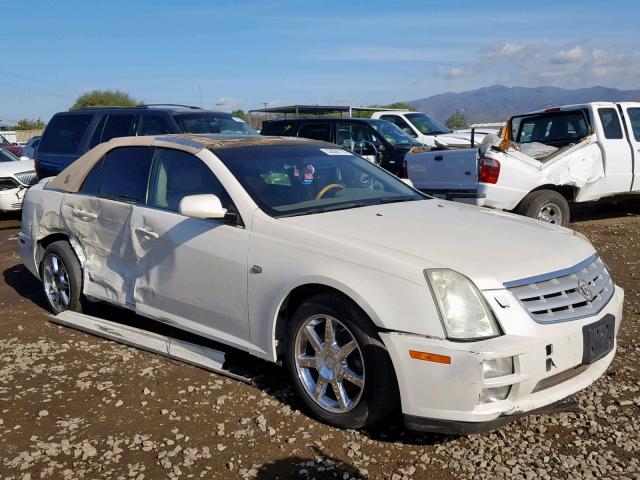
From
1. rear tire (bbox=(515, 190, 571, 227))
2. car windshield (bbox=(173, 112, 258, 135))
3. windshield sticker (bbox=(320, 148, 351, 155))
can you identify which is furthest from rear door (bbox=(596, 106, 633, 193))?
windshield sticker (bbox=(320, 148, 351, 155))

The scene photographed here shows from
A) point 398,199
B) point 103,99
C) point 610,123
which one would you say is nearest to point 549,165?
point 610,123

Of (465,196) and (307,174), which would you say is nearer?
(307,174)

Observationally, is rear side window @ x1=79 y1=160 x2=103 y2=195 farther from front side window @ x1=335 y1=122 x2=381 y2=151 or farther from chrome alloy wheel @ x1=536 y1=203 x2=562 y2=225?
front side window @ x1=335 y1=122 x2=381 y2=151

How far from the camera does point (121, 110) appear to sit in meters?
9.61

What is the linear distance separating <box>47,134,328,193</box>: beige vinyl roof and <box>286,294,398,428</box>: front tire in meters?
1.57

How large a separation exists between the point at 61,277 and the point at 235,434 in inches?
111

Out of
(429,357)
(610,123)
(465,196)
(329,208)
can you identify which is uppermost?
(610,123)

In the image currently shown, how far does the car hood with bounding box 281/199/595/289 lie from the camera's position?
321 cm

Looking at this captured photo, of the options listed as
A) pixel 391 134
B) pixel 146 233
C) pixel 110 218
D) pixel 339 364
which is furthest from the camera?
pixel 391 134

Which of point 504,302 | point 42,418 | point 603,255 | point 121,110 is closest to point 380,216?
point 504,302

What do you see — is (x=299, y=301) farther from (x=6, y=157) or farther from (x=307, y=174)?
(x=6, y=157)

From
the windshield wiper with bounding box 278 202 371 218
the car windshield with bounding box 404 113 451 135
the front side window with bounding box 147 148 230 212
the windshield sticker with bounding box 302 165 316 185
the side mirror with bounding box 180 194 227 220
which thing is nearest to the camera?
the side mirror with bounding box 180 194 227 220

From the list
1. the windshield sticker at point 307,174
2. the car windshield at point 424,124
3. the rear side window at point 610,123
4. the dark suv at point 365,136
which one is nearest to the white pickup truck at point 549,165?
the rear side window at point 610,123

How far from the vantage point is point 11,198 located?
11578 mm
